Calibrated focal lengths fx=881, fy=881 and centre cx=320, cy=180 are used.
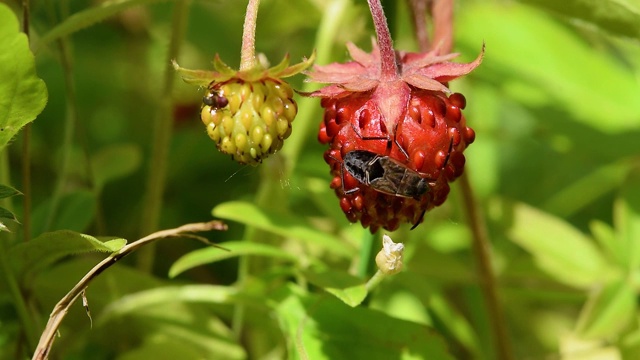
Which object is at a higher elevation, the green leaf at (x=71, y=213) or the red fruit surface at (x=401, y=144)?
the red fruit surface at (x=401, y=144)

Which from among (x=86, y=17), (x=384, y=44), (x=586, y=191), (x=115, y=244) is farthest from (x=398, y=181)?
(x=586, y=191)

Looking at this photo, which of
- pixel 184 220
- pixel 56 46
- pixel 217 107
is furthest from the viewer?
pixel 184 220

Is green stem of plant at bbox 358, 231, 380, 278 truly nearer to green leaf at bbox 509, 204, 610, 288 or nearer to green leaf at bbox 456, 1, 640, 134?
green leaf at bbox 509, 204, 610, 288

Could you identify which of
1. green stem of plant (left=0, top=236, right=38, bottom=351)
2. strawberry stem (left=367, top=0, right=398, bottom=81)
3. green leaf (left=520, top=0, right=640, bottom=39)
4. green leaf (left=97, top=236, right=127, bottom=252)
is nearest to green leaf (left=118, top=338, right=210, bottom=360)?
green stem of plant (left=0, top=236, right=38, bottom=351)

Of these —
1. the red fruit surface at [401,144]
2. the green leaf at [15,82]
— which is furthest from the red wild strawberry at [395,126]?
the green leaf at [15,82]

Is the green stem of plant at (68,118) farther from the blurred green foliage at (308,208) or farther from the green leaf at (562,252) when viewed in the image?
the green leaf at (562,252)

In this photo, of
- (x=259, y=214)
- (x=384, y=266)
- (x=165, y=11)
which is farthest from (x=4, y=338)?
(x=165, y=11)

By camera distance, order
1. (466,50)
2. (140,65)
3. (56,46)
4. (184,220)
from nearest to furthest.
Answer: (56,46), (184,220), (466,50), (140,65)

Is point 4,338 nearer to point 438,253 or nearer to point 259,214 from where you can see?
point 259,214

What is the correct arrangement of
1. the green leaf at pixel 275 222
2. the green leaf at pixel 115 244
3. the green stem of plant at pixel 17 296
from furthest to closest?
1. the green leaf at pixel 275 222
2. the green stem of plant at pixel 17 296
3. the green leaf at pixel 115 244
